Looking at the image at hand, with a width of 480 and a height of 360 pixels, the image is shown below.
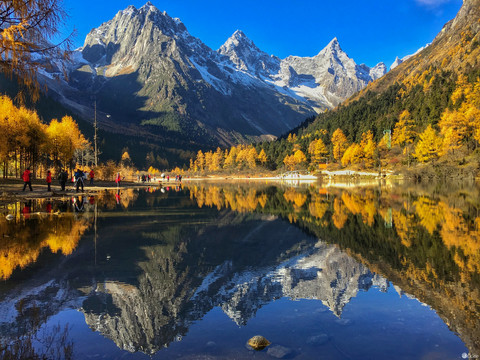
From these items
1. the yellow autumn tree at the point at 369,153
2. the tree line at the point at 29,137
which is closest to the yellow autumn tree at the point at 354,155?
the yellow autumn tree at the point at 369,153

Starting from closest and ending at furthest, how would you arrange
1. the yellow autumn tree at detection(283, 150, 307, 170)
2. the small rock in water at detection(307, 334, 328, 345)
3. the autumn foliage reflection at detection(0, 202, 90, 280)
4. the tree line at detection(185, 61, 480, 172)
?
the small rock in water at detection(307, 334, 328, 345) → the autumn foliage reflection at detection(0, 202, 90, 280) → the tree line at detection(185, 61, 480, 172) → the yellow autumn tree at detection(283, 150, 307, 170)

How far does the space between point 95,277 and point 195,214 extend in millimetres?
11653

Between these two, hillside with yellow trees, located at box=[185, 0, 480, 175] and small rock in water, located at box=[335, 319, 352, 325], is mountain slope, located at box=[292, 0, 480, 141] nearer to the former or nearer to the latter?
hillside with yellow trees, located at box=[185, 0, 480, 175]

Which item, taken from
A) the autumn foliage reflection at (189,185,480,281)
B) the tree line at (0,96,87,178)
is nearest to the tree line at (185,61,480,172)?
the autumn foliage reflection at (189,185,480,281)

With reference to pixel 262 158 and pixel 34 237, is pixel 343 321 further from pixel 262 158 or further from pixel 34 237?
pixel 262 158

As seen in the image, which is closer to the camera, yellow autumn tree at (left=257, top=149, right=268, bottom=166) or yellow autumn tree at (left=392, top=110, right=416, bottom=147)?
yellow autumn tree at (left=392, top=110, right=416, bottom=147)

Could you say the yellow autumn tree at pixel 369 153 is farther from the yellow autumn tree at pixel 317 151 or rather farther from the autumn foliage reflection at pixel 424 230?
the autumn foliage reflection at pixel 424 230

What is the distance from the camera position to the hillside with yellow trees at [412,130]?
6725 centimetres

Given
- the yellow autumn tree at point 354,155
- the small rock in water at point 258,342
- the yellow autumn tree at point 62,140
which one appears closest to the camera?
the small rock in water at point 258,342

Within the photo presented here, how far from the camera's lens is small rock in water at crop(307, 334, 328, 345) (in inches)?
186

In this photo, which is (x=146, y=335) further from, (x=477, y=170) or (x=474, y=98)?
(x=474, y=98)

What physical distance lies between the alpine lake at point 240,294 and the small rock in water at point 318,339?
3 cm

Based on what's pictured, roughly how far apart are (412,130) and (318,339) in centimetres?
10324

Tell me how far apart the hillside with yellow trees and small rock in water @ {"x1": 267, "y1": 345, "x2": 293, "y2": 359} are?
6220 centimetres
